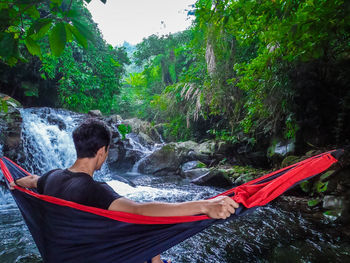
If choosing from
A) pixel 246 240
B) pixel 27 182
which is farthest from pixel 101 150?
pixel 246 240

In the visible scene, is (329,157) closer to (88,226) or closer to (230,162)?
(88,226)

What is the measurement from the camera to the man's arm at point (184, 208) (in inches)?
40.0

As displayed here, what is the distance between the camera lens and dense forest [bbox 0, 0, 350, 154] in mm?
1129

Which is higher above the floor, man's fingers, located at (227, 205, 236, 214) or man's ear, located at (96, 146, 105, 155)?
man's ear, located at (96, 146, 105, 155)

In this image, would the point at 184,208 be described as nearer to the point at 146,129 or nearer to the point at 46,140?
the point at 46,140

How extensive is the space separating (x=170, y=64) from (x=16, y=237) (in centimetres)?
1102

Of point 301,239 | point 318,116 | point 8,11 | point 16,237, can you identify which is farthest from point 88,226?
point 318,116

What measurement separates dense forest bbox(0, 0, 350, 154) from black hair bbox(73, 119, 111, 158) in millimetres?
443

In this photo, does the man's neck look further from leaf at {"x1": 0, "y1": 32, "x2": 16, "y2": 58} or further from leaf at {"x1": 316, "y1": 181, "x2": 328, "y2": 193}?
leaf at {"x1": 316, "y1": 181, "x2": 328, "y2": 193}

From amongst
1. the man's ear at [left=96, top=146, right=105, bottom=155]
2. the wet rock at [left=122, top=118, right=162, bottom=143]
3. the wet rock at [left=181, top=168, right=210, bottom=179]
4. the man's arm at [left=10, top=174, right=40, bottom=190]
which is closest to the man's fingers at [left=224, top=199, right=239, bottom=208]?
the man's ear at [left=96, top=146, right=105, bottom=155]

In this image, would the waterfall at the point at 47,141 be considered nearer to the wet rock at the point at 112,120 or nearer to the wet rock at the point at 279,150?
the wet rock at the point at 112,120

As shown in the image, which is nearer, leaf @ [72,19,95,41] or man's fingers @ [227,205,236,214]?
leaf @ [72,19,95,41]

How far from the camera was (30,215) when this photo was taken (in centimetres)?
139

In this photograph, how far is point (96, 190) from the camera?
43.2 inches
